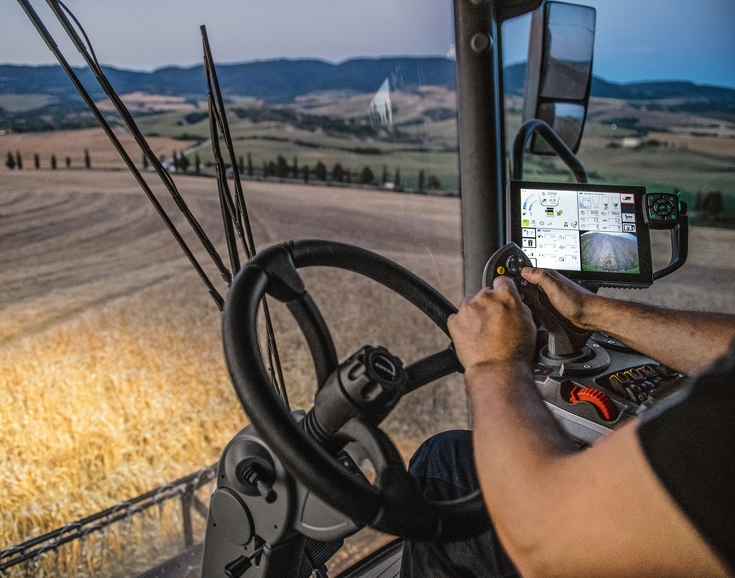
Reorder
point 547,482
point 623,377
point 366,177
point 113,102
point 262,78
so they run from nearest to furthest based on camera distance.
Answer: point 547,482 < point 113,102 < point 623,377 < point 262,78 < point 366,177

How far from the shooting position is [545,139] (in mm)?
1824

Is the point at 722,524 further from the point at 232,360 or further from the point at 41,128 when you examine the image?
the point at 41,128

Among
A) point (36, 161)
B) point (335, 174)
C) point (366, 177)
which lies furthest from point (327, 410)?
point (335, 174)

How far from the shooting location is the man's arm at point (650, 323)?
1.17m

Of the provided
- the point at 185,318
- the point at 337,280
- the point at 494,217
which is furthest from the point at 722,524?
the point at 337,280

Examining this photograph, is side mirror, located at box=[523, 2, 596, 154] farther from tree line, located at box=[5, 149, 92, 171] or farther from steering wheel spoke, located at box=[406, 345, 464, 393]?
tree line, located at box=[5, 149, 92, 171]

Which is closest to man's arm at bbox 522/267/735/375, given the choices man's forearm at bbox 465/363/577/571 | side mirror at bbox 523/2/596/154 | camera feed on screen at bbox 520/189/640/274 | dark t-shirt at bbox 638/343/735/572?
camera feed on screen at bbox 520/189/640/274

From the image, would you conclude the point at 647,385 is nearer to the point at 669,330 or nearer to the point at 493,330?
the point at 669,330

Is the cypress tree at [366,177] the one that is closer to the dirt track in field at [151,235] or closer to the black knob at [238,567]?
the dirt track in field at [151,235]

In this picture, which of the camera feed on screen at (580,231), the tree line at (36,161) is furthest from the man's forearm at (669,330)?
the tree line at (36,161)

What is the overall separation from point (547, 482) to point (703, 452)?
17 centimetres

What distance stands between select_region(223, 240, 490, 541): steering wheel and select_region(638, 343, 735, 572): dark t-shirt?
10.5 inches

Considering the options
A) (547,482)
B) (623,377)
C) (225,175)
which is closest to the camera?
(547,482)

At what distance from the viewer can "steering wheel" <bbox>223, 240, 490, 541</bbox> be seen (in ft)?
2.12
